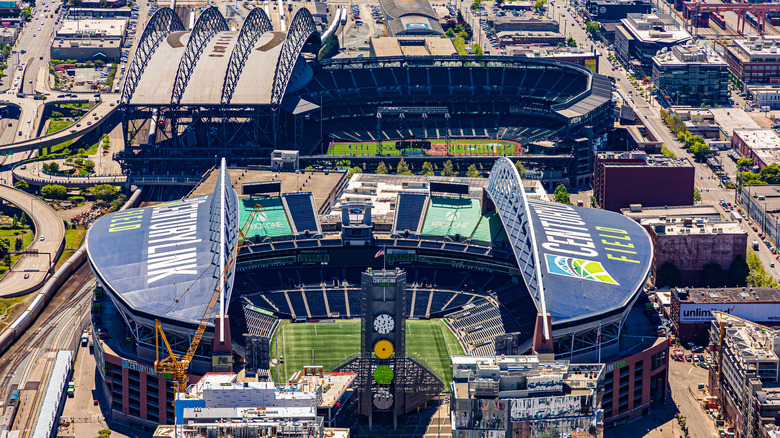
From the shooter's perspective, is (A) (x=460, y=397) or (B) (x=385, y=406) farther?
(B) (x=385, y=406)

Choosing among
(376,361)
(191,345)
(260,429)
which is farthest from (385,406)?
(260,429)

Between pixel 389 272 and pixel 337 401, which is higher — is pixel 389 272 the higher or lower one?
the higher one

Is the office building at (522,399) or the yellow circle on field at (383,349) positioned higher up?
the office building at (522,399)

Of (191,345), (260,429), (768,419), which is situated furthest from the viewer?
(191,345)

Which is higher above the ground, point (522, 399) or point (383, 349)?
point (522, 399)

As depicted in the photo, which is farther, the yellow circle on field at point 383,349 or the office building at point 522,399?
the yellow circle on field at point 383,349

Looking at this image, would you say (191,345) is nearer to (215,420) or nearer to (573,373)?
(215,420)

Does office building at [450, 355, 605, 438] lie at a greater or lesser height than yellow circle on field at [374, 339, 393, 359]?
greater

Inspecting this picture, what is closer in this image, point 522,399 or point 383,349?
point 522,399
